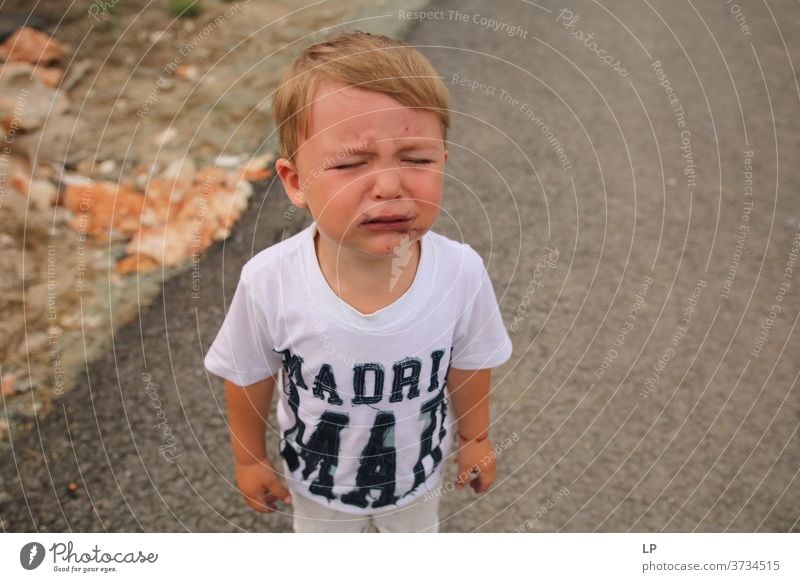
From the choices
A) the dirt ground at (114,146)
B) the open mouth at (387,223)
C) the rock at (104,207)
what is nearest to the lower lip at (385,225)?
the open mouth at (387,223)

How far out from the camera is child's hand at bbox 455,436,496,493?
3.10ft

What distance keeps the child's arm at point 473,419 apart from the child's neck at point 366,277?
0.51 ft

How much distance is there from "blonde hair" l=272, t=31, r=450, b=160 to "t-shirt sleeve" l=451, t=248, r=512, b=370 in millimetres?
175

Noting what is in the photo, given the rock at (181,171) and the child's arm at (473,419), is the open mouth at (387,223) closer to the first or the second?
the child's arm at (473,419)

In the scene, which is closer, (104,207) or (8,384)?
(8,384)

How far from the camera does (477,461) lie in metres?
0.95

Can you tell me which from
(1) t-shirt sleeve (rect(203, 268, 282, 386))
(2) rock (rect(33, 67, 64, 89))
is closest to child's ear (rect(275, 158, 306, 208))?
(1) t-shirt sleeve (rect(203, 268, 282, 386))

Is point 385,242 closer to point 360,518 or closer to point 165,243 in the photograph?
point 360,518

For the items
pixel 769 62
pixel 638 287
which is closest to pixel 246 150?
pixel 638 287

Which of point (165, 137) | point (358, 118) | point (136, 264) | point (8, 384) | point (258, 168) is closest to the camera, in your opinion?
point (358, 118)

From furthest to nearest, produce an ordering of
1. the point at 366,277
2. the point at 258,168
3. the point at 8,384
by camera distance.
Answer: the point at 258,168
the point at 8,384
the point at 366,277

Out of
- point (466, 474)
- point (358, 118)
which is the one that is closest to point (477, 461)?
point (466, 474)

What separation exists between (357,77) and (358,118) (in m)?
0.04
